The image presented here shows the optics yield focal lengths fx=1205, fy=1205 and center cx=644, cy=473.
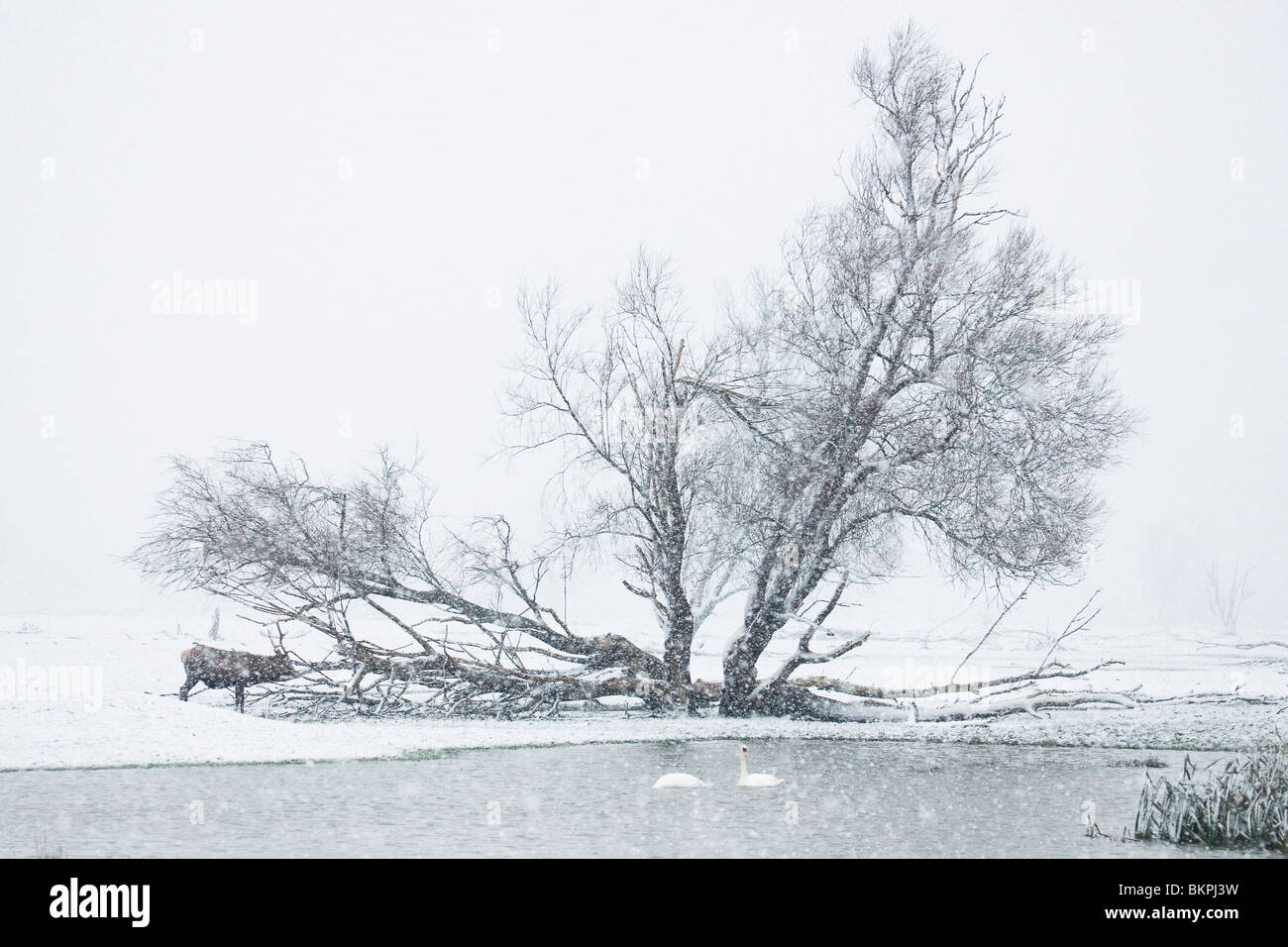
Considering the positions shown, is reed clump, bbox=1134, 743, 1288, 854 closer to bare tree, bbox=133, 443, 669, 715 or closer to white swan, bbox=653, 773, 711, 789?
white swan, bbox=653, 773, 711, 789

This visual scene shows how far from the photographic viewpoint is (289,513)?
25734 mm

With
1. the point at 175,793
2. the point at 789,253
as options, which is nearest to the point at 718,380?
the point at 789,253

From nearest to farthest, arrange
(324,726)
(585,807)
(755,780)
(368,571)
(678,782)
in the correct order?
(585,807) → (678,782) → (755,780) → (324,726) → (368,571)

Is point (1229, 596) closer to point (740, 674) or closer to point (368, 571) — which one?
point (740, 674)

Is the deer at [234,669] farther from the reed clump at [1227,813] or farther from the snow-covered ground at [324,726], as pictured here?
the reed clump at [1227,813]

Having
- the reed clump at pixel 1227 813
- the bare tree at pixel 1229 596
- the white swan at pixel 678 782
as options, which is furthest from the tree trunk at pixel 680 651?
the bare tree at pixel 1229 596

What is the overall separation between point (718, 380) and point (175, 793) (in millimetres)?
15015

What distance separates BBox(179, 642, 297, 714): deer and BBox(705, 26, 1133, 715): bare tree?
9.84 metres

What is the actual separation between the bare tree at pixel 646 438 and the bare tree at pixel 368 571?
1.56m

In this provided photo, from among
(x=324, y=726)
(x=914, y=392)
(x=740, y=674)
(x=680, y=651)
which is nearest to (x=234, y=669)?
(x=324, y=726)

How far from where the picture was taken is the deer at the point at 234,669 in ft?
83.8

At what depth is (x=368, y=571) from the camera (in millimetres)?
26359

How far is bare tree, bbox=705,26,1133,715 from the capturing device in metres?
25.1

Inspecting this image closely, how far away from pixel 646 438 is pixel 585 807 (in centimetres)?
1279
